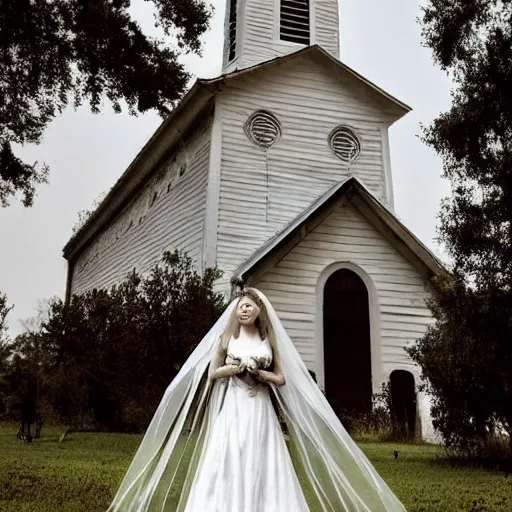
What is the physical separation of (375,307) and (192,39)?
7891 millimetres

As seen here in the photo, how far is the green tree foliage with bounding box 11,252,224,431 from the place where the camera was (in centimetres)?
1109

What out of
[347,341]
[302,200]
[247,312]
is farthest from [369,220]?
[247,312]

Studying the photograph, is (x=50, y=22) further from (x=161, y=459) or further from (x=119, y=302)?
(x=161, y=459)

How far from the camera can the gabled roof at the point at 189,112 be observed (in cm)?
1717

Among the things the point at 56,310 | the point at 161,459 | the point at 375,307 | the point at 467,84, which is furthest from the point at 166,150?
the point at 161,459

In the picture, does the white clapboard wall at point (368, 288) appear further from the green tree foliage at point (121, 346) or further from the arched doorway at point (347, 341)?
the green tree foliage at point (121, 346)

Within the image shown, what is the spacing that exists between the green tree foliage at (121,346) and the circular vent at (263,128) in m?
4.63

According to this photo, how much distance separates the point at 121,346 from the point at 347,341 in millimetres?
6012

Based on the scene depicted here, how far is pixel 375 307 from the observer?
1553cm

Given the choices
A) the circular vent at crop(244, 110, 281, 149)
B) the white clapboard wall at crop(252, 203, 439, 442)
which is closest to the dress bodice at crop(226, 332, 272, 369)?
the white clapboard wall at crop(252, 203, 439, 442)

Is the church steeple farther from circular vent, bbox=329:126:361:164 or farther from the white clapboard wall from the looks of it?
the white clapboard wall

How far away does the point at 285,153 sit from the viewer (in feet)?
58.4

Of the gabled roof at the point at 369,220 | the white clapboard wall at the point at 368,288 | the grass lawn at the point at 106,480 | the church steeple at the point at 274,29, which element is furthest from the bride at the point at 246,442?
the church steeple at the point at 274,29

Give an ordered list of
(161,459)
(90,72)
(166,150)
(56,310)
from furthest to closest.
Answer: (166,150)
(56,310)
(90,72)
(161,459)
